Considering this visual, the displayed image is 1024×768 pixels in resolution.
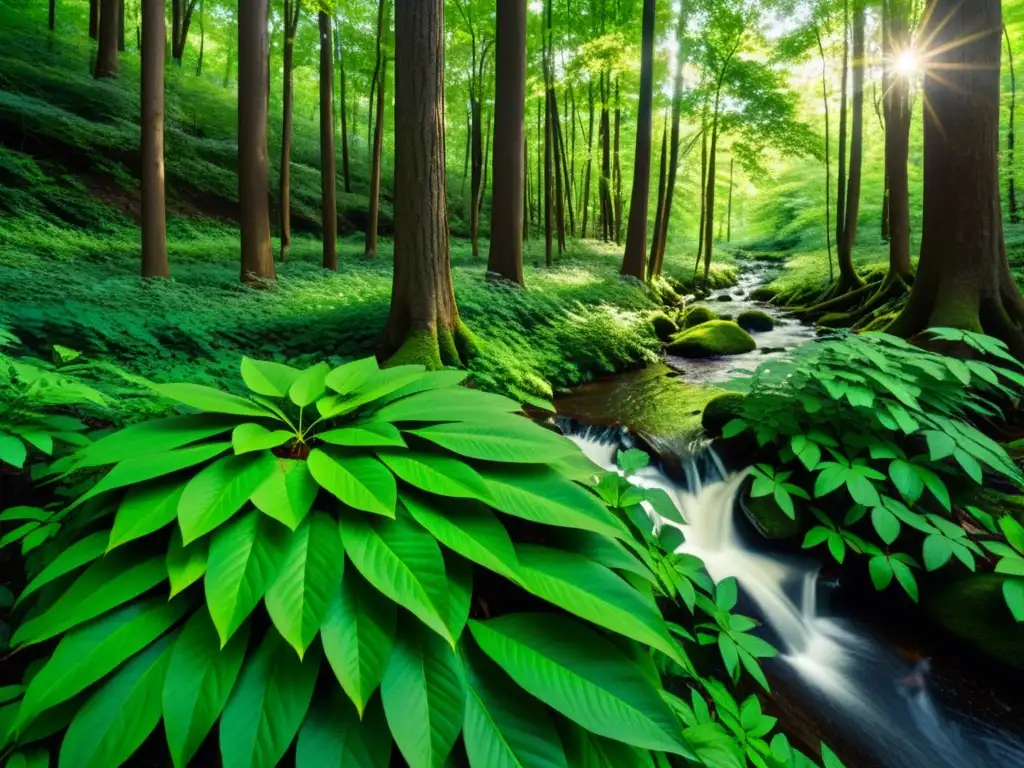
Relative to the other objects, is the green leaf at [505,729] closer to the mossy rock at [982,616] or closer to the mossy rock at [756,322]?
the mossy rock at [982,616]

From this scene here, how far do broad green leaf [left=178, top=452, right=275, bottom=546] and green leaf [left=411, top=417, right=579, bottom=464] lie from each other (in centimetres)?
39

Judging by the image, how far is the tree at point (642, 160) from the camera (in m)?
11.4

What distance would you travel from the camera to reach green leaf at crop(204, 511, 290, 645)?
2.91ft

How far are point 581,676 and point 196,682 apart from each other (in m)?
0.69

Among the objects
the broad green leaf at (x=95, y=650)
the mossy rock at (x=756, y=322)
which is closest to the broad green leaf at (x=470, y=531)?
the broad green leaf at (x=95, y=650)

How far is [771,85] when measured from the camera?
45.6 ft

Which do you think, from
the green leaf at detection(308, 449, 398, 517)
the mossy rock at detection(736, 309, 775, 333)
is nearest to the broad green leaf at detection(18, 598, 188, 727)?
the green leaf at detection(308, 449, 398, 517)

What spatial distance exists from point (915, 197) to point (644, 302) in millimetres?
16893

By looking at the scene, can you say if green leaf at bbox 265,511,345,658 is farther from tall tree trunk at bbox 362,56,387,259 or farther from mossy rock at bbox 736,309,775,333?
mossy rock at bbox 736,309,775,333

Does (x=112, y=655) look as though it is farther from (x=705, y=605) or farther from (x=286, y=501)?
(x=705, y=605)

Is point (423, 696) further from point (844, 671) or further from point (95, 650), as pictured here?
point (844, 671)

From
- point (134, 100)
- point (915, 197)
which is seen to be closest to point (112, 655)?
point (134, 100)

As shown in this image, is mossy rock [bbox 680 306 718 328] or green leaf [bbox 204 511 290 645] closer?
green leaf [bbox 204 511 290 645]

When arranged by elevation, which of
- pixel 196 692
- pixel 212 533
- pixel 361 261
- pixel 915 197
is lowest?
pixel 196 692
